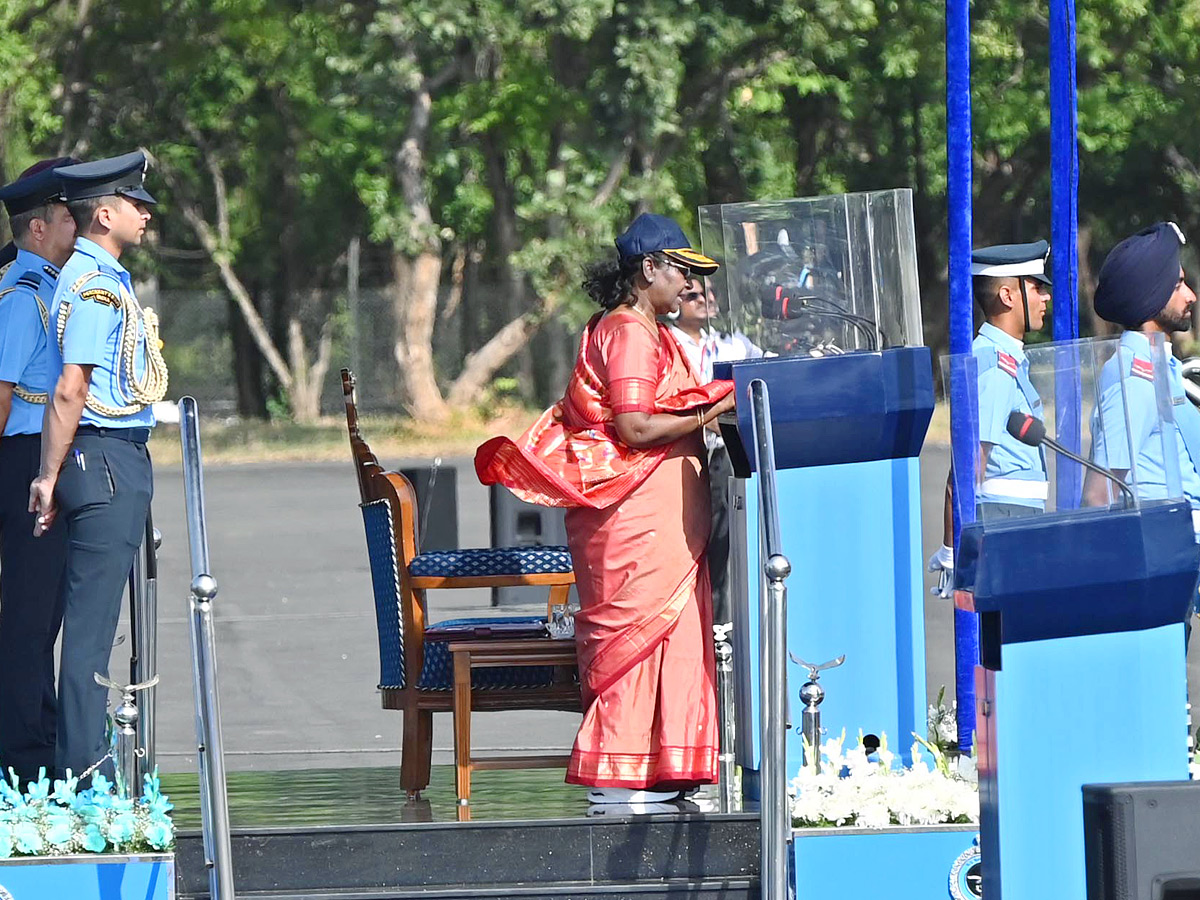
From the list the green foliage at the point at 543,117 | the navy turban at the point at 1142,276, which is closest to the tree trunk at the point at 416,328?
the green foliage at the point at 543,117

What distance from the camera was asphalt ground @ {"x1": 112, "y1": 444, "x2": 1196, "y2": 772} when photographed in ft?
26.7

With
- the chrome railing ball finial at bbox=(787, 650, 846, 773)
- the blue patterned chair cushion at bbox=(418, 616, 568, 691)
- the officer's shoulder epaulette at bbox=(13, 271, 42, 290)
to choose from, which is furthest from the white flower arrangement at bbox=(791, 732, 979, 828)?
the officer's shoulder epaulette at bbox=(13, 271, 42, 290)

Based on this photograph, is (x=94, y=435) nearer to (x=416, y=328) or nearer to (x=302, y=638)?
(x=302, y=638)

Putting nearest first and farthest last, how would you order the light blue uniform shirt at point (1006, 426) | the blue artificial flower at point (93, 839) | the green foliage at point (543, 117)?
1. the light blue uniform shirt at point (1006, 426)
2. the blue artificial flower at point (93, 839)
3. the green foliage at point (543, 117)

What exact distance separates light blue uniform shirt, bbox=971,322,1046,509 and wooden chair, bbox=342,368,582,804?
1.39m

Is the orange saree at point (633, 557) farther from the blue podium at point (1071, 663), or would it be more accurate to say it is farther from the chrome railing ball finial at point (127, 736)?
the blue podium at point (1071, 663)

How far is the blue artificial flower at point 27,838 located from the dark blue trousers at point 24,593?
67 centimetres

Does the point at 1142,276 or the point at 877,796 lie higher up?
the point at 1142,276

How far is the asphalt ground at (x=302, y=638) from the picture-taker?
8148 mm

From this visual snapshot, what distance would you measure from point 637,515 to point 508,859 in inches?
35.9

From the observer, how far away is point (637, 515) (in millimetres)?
5199

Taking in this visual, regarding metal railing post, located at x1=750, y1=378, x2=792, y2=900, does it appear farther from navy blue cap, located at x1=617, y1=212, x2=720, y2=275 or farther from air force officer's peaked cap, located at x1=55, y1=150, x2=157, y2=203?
air force officer's peaked cap, located at x1=55, y1=150, x2=157, y2=203

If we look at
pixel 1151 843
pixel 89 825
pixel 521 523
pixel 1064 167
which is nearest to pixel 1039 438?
pixel 1151 843

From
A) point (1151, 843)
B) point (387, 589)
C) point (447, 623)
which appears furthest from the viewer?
point (447, 623)
